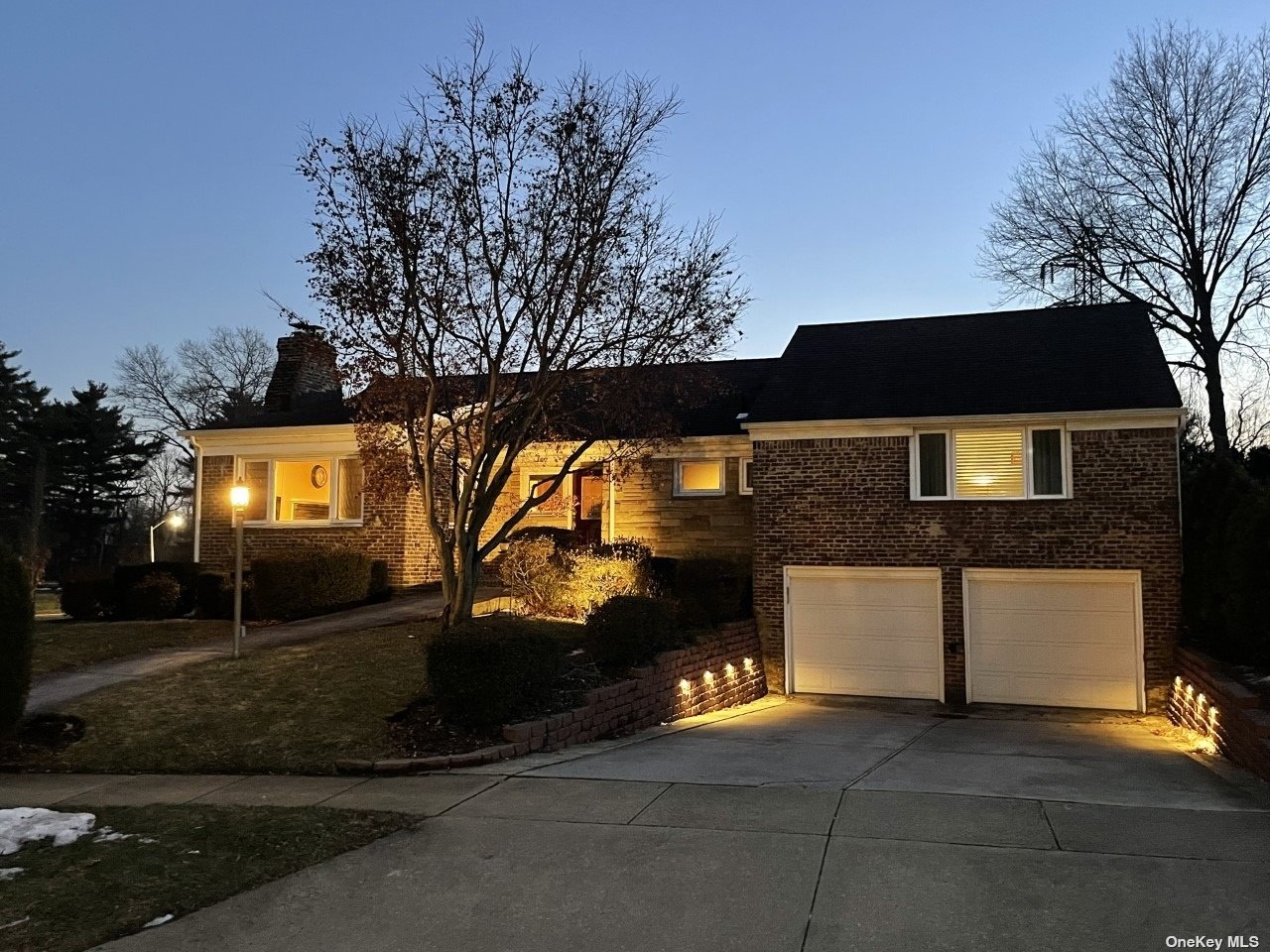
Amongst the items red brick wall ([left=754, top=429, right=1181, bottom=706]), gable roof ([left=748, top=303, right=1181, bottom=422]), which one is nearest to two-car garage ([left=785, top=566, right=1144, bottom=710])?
red brick wall ([left=754, top=429, right=1181, bottom=706])

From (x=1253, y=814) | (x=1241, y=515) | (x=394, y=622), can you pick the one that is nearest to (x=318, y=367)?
(x=394, y=622)

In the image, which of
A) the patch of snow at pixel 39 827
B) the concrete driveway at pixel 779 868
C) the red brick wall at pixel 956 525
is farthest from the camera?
the red brick wall at pixel 956 525

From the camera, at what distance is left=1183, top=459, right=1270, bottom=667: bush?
10312 mm

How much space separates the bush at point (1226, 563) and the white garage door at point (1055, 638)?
1.00 m

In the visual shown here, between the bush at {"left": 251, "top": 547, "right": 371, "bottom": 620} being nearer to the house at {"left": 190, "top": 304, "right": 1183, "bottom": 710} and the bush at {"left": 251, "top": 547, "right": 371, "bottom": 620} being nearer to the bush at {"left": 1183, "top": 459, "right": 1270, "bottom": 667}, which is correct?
the house at {"left": 190, "top": 304, "right": 1183, "bottom": 710}

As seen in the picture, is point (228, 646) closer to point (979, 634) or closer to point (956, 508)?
point (956, 508)

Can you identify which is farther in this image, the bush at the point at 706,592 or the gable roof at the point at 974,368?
the gable roof at the point at 974,368

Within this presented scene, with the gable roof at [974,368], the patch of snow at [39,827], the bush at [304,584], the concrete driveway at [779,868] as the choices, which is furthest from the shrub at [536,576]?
the patch of snow at [39,827]

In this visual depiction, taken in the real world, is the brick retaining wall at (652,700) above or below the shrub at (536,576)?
below

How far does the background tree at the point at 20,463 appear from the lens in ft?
152

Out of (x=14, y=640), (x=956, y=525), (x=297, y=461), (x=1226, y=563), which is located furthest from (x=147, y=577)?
(x=1226, y=563)

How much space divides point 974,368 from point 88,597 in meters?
17.3

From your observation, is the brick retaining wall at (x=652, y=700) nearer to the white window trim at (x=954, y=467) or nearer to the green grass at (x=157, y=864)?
the green grass at (x=157, y=864)

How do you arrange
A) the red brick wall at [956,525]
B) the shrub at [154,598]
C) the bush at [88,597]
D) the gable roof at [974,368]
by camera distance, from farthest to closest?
the bush at [88,597], the shrub at [154,598], the gable roof at [974,368], the red brick wall at [956,525]
